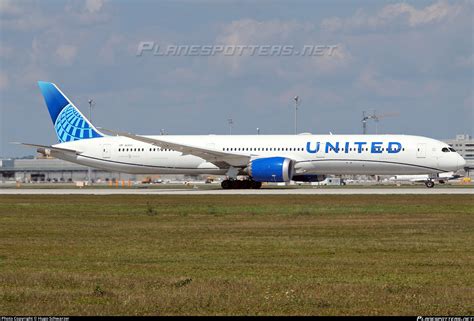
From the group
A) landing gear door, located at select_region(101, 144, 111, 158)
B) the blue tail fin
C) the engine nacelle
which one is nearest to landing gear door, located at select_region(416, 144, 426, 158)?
the engine nacelle

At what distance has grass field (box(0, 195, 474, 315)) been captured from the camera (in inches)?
567

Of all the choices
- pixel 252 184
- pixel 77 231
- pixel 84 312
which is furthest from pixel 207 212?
pixel 252 184

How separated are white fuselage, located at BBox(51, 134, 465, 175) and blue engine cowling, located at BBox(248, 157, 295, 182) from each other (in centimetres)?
176

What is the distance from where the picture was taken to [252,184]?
65.1m

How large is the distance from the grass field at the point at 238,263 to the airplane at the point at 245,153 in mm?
24421

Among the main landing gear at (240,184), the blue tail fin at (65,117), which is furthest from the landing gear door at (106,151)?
the main landing gear at (240,184)

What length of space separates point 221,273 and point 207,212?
1834cm

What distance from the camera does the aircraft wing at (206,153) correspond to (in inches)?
2434

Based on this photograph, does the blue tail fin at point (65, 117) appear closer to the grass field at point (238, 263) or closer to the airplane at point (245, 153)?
the airplane at point (245, 153)

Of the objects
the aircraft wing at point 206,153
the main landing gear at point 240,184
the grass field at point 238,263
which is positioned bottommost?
the grass field at point 238,263

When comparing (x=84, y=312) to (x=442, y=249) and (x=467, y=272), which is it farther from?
(x=442, y=249)

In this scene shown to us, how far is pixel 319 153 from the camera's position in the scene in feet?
199

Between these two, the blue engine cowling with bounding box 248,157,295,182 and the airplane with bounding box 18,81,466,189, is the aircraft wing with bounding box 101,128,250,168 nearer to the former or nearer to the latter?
the airplane with bounding box 18,81,466,189

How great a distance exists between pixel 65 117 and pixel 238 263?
5299 centimetres
